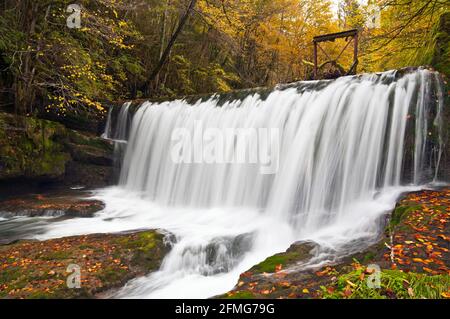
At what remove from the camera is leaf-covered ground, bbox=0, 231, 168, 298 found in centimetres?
434

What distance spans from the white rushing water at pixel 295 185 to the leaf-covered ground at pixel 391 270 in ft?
2.15

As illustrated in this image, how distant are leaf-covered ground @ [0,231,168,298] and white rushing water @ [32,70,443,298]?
0.29 metres

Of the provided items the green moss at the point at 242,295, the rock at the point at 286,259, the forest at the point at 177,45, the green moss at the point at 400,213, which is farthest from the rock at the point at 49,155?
the green moss at the point at 400,213

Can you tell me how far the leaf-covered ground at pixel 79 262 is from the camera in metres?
4.34

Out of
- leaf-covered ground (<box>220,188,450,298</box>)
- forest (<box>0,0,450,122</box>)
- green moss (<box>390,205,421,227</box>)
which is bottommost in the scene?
leaf-covered ground (<box>220,188,450,298</box>)

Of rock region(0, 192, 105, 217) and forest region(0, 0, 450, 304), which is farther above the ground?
forest region(0, 0, 450, 304)

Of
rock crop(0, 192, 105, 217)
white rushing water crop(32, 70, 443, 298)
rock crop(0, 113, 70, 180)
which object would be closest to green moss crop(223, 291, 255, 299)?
white rushing water crop(32, 70, 443, 298)

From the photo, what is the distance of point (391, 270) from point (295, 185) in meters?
4.40

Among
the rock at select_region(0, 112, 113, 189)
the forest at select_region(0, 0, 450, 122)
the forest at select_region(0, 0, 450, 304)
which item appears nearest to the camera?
the forest at select_region(0, 0, 450, 304)

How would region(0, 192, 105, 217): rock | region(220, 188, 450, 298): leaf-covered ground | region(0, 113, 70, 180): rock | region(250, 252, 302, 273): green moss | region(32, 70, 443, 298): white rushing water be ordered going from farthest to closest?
region(0, 113, 70, 180): rock → region(0, 192, 105, 217): rock → region(32, 70, 443, 298): white rushing water → region(250, 252, 302, 273): green moss → region(220, 188, 450, 298): leaf-covered ground

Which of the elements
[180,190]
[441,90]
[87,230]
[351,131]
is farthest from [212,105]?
[441,90]

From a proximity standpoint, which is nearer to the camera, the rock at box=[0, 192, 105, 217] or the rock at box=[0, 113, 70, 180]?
the rock at box=[0, 192, 105, 217]

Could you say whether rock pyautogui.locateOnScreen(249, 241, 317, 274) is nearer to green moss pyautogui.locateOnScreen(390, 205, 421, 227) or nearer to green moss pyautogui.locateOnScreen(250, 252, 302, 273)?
green moss pyautogui.locateOnScreen(250, 252, 302, 273)

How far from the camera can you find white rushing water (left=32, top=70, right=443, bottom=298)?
5.43m
